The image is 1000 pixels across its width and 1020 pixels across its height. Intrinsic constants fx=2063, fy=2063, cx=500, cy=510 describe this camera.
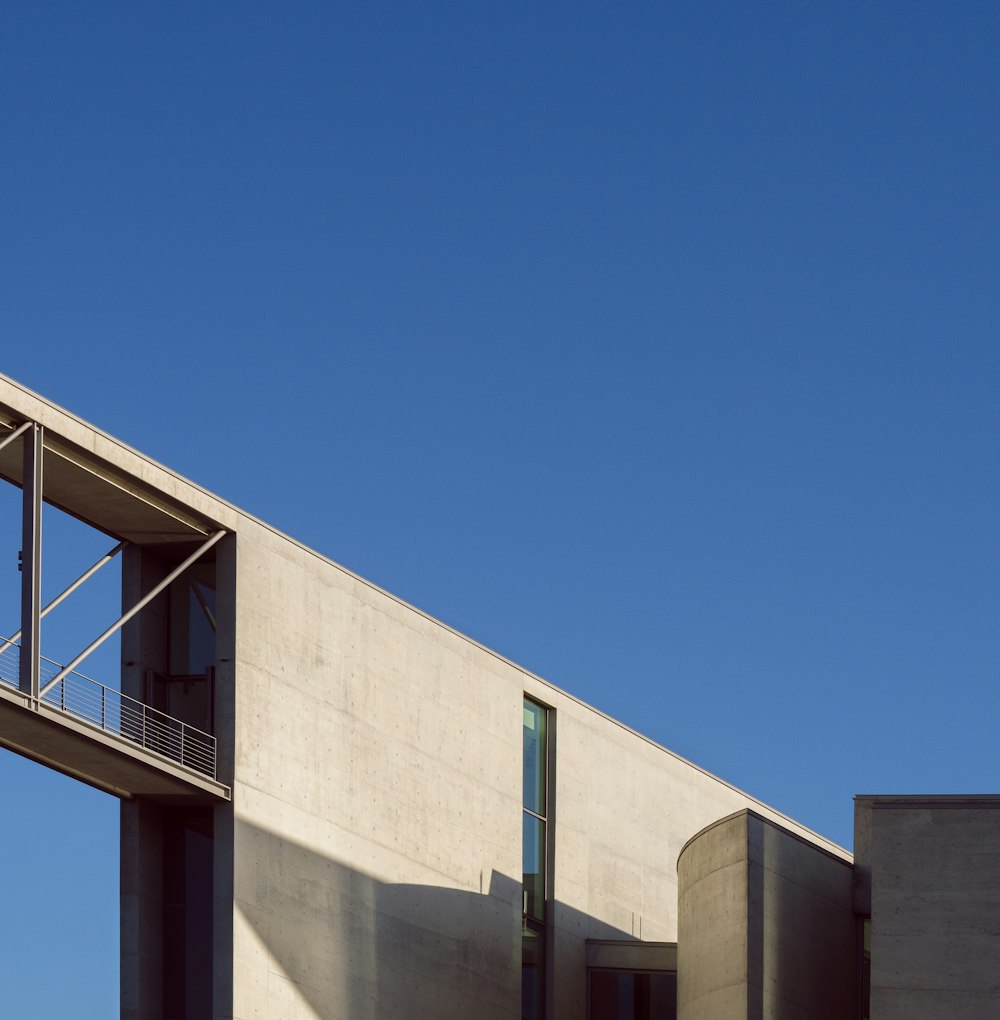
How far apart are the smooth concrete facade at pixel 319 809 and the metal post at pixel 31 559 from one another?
461 mm

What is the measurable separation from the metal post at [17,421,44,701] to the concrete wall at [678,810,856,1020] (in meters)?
10.2

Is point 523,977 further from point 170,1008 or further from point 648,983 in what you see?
point 170,1008

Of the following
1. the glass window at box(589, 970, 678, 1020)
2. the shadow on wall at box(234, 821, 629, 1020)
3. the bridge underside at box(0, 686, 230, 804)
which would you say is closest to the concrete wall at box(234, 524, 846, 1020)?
the shadow on wall at box(234, 821, 629, 1020)

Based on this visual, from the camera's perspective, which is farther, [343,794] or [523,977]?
[523,977]

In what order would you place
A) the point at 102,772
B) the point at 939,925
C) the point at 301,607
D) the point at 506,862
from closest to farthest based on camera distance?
the point at 939,925 < the point at 102,772 < the point at 301,607 < the point at 506,862

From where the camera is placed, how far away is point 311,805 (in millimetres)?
31484

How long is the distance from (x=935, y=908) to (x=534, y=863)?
1199 centimetres

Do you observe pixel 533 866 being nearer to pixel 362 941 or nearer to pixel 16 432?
pixel 362 941

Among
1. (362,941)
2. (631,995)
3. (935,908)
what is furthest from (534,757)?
(935,908)

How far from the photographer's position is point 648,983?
126ft

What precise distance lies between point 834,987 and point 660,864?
12.2 metres

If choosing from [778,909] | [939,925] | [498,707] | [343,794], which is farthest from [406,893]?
[939,925]

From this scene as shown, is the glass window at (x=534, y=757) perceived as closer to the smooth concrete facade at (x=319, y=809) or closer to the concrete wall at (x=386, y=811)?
the concrete wall at (x=386, y=811)

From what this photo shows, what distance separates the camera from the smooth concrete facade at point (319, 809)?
29875 mm
